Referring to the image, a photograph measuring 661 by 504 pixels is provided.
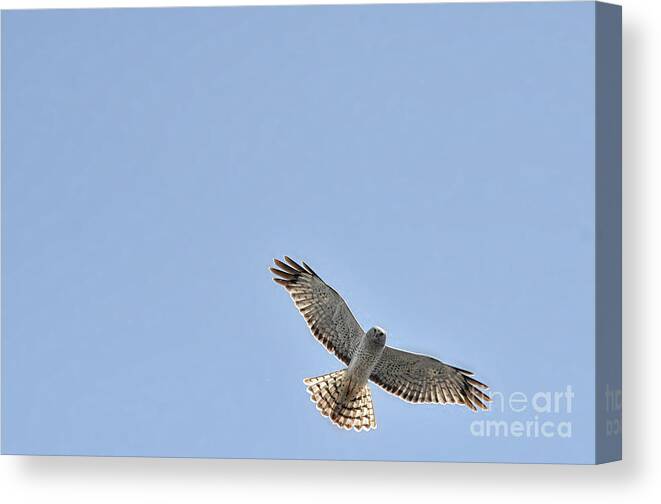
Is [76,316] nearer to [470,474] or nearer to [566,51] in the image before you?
[470,474]

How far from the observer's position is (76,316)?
1012 centimetres

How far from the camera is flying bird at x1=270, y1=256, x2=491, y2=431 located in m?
9.62

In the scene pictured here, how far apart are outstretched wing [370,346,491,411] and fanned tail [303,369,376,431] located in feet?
0.42

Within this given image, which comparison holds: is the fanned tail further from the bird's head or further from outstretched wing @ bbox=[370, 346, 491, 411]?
the bird's head

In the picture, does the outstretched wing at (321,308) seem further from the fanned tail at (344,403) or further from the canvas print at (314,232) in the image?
the fanned tail at (344,403)

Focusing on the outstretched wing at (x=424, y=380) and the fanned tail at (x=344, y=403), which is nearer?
the outstretched wing at (x=424, y=380)

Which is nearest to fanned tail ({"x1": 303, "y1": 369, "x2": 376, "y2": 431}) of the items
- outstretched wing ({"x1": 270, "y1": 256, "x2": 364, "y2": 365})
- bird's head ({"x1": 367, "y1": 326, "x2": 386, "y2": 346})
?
outstretched wing ({"x1": 270, "y1": 256, "x2": 364, "y2": 365})

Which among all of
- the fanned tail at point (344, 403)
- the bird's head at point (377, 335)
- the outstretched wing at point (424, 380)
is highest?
the bird's head at point (377, 335)

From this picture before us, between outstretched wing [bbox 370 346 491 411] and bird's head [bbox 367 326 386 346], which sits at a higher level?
bird's head [bbox 367 326 386 346]

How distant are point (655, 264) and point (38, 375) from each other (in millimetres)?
3437

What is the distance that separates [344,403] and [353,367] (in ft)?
0.65

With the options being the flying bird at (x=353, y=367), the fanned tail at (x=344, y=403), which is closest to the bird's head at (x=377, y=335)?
the flying bird at (x=353, y=367)

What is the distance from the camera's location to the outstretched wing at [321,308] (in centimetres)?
968

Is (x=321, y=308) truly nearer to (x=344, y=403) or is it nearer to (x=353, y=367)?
(x=353, y=367)
